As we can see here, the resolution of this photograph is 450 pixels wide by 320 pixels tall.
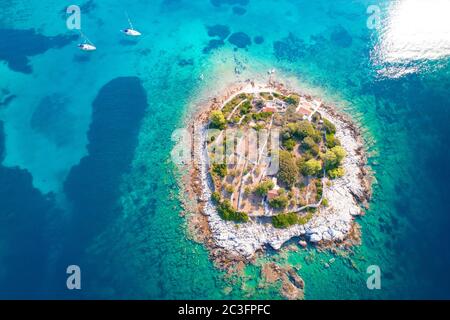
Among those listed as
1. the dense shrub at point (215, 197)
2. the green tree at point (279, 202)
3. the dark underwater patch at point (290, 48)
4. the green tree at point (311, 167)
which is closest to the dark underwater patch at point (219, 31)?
the dark underwater patch at point (290, 48)

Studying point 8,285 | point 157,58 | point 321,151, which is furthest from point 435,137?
point 8,285

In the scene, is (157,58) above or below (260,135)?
above

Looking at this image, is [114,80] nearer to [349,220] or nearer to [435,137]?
[349,220]

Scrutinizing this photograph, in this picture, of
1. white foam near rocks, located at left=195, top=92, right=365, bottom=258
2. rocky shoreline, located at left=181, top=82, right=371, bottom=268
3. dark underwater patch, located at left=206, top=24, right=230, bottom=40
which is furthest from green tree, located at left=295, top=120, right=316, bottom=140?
dark underwater patch, located at left=206, top=24, right=230, bottom=40

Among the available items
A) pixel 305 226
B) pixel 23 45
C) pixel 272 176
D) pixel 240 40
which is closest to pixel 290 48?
pixel 240 40

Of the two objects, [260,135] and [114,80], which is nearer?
[260,135]

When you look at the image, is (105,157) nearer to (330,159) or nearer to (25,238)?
(25,238)
